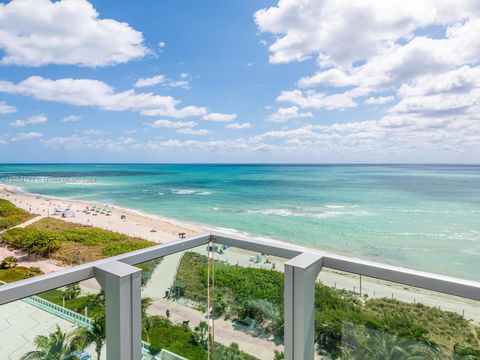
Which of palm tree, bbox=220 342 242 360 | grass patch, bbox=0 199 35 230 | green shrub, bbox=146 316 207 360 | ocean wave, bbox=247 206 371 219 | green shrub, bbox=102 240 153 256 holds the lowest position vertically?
green shrub, bbox=102 240 153 256

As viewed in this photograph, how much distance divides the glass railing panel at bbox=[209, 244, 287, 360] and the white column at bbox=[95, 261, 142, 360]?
490 millimetres

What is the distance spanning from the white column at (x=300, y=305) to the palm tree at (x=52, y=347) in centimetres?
79

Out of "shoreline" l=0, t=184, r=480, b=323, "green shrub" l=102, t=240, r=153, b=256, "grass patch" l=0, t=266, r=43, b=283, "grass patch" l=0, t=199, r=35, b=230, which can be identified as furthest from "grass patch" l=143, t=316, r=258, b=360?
"grass patch" l=0, t=199, r=35, b=230

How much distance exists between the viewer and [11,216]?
17.6 m

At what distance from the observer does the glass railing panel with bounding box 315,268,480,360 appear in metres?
0.89

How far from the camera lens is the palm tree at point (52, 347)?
97 centimetres

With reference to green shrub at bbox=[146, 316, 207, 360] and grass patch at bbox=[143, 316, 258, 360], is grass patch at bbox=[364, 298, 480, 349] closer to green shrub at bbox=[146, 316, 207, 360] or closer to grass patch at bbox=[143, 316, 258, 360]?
grass patch at bbox=[143, 316, 258, 360]

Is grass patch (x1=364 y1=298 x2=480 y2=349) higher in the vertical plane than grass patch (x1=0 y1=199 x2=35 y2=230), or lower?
higher

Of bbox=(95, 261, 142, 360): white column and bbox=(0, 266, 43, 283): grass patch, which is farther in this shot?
bbox=(0, 266, 43, 283): grass patch

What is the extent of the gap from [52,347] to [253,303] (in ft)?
2.58

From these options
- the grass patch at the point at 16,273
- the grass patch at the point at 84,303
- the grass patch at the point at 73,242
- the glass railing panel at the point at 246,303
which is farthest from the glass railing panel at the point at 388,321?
the grass patch at the point at 73,242

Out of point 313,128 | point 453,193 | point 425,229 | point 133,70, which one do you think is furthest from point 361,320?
point 313,128

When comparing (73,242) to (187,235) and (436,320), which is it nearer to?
(187,235)

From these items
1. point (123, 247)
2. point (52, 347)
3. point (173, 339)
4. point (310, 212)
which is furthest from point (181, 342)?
point (310, 212)
